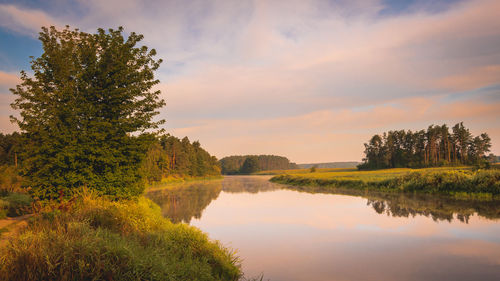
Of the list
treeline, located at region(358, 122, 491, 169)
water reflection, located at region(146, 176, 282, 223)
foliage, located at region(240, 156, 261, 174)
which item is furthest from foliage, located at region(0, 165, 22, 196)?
foliage, located at region(240, 156, 261, 174)

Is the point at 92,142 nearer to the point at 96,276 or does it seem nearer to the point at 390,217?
the point at 96,276

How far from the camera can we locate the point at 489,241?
9.96 m

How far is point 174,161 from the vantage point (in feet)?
257

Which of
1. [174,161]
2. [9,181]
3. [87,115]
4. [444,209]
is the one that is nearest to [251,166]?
[174,161]

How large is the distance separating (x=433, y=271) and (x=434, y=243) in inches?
126

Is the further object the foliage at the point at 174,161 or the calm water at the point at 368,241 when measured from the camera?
the foliage at the point at 174,161

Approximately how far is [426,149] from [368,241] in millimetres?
91011

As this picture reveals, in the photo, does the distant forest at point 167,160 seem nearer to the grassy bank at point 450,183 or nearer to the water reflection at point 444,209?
the water reflection at point 444,209

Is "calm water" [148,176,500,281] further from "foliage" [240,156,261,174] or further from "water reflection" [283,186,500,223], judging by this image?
"foliage" [240,156,261,174]

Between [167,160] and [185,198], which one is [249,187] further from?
[167,160]

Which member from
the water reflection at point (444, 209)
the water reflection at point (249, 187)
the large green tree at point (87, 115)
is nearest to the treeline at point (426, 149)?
the water reflection at point (249, 187)

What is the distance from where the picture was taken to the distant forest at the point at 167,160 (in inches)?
1737

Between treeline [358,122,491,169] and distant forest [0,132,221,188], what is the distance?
59104mm

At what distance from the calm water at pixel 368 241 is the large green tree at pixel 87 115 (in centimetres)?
545
